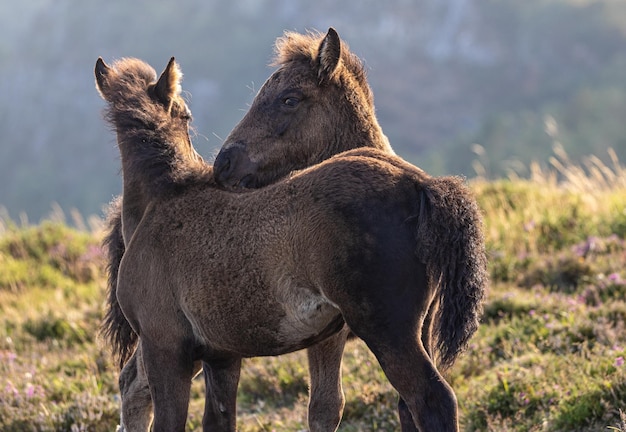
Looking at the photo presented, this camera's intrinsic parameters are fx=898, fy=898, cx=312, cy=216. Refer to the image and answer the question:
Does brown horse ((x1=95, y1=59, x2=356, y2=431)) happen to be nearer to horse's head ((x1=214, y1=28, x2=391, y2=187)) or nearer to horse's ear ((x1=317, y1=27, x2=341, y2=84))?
horse's head ((x1=214, y1=28, x2=391, y2=187))

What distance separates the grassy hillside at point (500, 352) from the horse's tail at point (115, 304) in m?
0.40

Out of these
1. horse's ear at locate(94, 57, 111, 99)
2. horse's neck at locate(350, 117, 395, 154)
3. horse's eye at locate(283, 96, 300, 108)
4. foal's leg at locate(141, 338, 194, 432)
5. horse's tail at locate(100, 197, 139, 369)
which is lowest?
foal's leg at locate(141, 338, 194, 432)

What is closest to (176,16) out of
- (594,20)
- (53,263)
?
(594,20)

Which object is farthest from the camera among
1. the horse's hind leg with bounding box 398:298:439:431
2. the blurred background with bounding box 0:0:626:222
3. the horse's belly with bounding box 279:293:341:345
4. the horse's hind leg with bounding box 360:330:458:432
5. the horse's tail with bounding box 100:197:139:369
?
the blurred background with bounding box 0:0:626:222

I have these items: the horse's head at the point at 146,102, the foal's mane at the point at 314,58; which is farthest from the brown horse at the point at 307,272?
the foal's mane at the point at 314,58

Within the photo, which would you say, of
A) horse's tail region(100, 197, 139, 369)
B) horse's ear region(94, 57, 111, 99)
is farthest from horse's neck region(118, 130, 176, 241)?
horse's tail region(100, 197, 139, 369)

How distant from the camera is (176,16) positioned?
152 meters

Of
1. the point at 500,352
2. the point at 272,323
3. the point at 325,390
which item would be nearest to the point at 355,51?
the point at 500,352

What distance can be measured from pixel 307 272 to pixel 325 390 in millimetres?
1478

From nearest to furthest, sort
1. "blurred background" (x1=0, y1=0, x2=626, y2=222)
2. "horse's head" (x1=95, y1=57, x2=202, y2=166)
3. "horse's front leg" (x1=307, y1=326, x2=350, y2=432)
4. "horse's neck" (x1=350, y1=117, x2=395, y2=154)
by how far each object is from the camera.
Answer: "horse's front leg" (x1=307, y1=326, x2=350, y2=432) < "horse's head" (x1=95, y1=57, x2=202, y2=166) < "horse's neck" (x1=350, y1=117, x2=395, y2=154) < "blurred background" (x1=0, y1=0, x2=626, y2=222)

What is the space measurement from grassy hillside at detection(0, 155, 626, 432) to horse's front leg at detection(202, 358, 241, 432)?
1229 mm

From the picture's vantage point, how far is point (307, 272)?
4.00 m

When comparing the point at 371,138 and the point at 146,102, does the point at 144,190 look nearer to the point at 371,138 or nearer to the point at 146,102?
the point at 146,102

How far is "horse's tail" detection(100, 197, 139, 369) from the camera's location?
621cm
